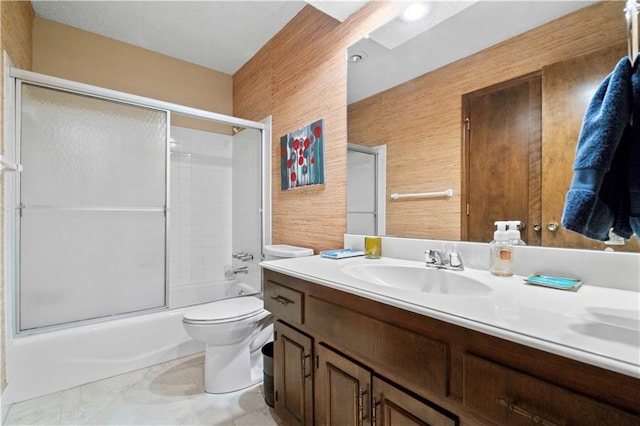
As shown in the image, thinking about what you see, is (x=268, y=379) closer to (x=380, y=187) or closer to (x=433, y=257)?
(x=433, y=257)

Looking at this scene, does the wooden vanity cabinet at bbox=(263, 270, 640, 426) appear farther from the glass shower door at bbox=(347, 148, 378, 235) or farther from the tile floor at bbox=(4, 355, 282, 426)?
the glass shower door at bbox=(347, 148, 378, 235)

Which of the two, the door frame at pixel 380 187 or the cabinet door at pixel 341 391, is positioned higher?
the door frame at pixel 380 187

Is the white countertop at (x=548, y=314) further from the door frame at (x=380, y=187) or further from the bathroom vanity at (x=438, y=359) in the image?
the door frame at (x=380, y=187)

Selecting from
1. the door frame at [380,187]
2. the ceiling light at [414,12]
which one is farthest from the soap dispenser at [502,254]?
the ceiling light at [414,12]

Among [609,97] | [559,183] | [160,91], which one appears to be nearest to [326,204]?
[559,183]

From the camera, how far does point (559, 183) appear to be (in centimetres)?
91

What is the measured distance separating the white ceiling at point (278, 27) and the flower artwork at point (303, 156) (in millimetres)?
338

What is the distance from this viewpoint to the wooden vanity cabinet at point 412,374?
1.56 ft

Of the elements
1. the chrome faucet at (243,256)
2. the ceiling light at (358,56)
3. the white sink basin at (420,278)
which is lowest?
the chrome faucet at (243,256)

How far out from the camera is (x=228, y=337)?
62.5 inches

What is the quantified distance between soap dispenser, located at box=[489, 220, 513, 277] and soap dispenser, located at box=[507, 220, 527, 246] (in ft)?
0.04

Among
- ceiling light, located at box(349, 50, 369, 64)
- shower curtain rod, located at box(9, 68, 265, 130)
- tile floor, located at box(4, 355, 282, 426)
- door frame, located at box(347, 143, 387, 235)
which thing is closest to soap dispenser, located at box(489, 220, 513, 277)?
door frame, located at box(347, 143, 387, 235)

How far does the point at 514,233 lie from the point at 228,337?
1.49m

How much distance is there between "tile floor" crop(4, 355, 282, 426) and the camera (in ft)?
4.54
